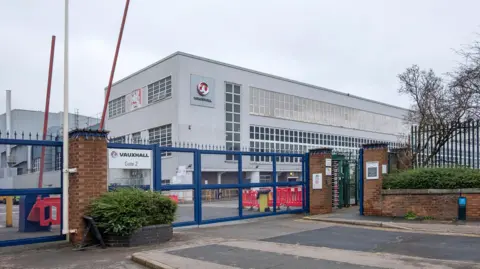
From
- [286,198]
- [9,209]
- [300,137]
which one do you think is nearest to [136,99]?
[300,137]

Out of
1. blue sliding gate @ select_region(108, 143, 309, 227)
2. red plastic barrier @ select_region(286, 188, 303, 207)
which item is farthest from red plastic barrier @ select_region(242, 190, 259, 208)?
red plastic barrier @ select_region(286, 188, 303, 207)

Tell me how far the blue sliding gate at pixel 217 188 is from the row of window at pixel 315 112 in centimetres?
871

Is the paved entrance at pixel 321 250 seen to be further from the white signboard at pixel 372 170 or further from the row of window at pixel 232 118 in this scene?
Result: the row of window at pixel 232 118

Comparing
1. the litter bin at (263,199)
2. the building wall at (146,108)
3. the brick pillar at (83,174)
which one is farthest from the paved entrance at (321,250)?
the building wall at (146,108)

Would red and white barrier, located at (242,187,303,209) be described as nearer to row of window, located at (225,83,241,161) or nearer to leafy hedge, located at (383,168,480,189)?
leafy hedge, located at (383,168,480,189)

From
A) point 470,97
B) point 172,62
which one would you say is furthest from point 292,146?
point 470,97

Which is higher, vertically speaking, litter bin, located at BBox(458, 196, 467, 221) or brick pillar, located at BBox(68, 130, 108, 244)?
brick pillar, located at BBox(68, 130, 108, 244)

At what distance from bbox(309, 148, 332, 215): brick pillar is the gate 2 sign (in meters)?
6.72

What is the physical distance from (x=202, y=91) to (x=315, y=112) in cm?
1788

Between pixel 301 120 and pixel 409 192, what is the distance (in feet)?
126

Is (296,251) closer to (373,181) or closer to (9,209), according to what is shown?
(373,181)

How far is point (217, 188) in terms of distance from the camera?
13.4 meters

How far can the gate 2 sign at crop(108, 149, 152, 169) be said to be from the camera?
1080cm

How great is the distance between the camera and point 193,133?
40562 millimetres
